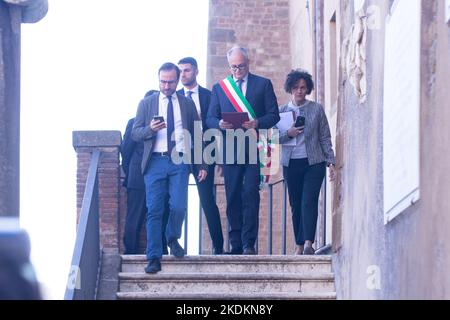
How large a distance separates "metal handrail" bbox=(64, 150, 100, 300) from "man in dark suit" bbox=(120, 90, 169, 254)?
3.42 feet

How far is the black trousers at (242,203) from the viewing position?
9.67 m

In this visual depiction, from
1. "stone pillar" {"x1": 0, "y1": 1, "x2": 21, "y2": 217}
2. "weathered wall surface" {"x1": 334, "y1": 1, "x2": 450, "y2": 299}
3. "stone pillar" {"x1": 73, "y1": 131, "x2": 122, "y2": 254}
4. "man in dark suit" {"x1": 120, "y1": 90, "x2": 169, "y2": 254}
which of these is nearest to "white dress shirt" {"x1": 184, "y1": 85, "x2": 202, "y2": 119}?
"man in dark suit" {"x1": 120, "y1": 90, "x2": 169, "y2": 254}

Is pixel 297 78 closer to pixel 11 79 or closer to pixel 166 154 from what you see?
pixel 166 154

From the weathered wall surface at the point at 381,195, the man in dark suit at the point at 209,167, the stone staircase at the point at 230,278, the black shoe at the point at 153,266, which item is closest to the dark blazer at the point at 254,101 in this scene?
the man in dark suit at the point at 209,167

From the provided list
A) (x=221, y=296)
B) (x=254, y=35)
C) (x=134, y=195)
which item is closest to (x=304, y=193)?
(x=221, y=296)

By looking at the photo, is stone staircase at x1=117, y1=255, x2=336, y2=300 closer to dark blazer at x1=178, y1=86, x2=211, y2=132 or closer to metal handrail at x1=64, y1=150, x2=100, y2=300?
metal handrail at x1=64, y1=150, x2=100, y2=300

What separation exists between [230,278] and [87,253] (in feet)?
4.09

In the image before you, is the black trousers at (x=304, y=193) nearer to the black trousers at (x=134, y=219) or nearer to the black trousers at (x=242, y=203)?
the black trousers at (x=242, y=203)

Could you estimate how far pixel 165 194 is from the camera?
9234mm

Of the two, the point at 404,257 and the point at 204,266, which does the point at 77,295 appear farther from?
the point at 404,257

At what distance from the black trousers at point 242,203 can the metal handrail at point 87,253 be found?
1264 millimetres

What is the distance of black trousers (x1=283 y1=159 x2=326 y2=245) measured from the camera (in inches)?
385

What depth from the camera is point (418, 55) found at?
6.41m
